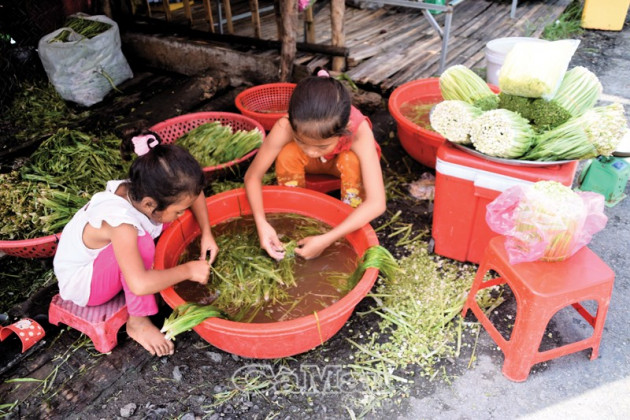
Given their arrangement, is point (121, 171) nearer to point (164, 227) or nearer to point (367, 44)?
point (164, 227)

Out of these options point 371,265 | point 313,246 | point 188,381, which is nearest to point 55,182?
point 188,381

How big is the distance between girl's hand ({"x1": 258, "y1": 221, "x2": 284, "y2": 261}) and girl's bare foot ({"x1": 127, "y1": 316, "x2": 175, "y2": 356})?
2.18 ft

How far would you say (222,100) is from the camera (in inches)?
177

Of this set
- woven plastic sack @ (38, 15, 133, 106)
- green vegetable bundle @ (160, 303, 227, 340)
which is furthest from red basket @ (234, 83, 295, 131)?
green vegetable bundle @ (160, 303, 227, 340)

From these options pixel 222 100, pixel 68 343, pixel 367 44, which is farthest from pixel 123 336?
pixel 367 44

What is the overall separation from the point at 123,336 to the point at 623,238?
297 cm

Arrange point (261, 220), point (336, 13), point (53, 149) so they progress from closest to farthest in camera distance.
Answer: point (261, 220) < point (53, 149) < point (336, 13)

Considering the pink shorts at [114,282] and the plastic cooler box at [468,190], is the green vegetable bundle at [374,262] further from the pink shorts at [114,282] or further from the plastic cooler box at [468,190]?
the pink shorts at [114,282]

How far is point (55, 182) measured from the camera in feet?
9.94

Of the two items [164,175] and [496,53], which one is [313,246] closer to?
[164,175]

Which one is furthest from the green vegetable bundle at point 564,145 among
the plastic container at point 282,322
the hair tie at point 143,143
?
the hair tie at point 143,143

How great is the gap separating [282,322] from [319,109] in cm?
96

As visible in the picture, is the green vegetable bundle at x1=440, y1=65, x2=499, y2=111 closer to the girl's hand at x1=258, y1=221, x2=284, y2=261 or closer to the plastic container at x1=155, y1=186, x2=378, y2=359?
the plastic container at x1=155, y1=186, x2=378, y2=359

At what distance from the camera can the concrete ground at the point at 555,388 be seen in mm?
2072
